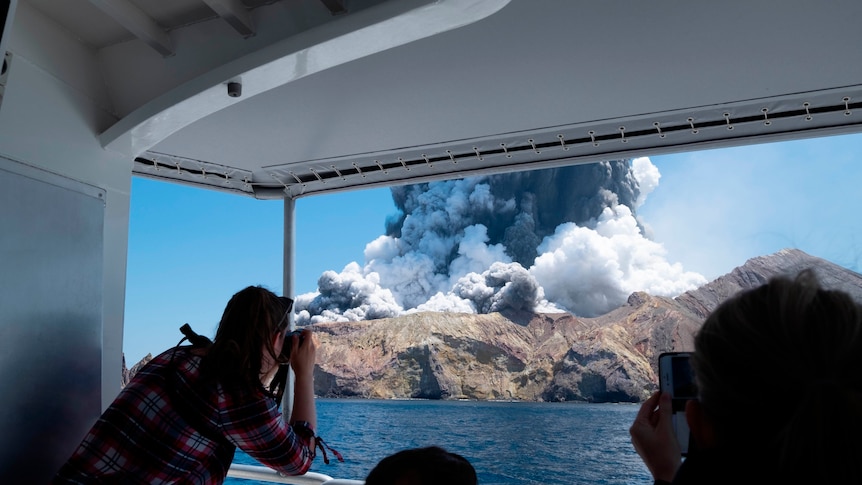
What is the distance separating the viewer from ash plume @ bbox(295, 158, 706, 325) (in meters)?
33.5

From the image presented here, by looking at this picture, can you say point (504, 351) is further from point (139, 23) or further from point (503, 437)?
point (139, 23)

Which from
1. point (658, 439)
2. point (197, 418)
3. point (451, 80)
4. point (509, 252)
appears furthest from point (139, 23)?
point (509, 252)

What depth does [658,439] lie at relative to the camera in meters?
0.68

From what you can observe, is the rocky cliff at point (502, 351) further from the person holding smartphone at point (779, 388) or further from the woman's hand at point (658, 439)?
the person holding smartphone at point (779, 388)

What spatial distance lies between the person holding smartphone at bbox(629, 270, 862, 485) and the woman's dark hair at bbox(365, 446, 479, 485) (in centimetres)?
23

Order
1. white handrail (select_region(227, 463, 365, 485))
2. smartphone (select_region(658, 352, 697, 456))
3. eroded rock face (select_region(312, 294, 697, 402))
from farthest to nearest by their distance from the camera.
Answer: eroded rock face (select_region(312, 294, 697, 402)), white handrail (select_region(227, 463, 365, 485)), smartphone (select_region(658, 352, 697, 456))

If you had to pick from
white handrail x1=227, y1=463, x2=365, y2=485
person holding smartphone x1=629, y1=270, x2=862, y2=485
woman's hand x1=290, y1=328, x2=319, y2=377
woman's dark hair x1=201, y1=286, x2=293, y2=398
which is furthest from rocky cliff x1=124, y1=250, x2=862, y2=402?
person holding smartphone x1=629, y1=270, x2=862, y2=485

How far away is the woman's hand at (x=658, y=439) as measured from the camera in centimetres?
67

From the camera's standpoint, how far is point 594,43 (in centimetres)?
210

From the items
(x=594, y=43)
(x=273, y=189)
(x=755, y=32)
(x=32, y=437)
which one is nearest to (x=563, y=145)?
(x=594, y=43)

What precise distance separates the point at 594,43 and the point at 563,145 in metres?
0.73

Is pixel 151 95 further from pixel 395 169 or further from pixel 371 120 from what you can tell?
pixel 395 169

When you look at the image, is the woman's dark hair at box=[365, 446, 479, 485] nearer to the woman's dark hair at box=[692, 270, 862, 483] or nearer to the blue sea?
the woman's dark hair at box=[692, 270, 862, 483]

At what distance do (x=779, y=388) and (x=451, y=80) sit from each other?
203 cm
